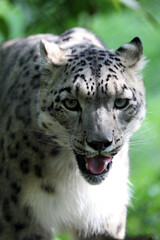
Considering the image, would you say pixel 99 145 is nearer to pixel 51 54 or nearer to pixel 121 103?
pixel 121 103

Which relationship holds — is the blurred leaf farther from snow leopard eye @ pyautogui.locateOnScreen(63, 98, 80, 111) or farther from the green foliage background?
snow leopard eye @ pyautogui.locateOnScreen(63, 98, 80, 111)

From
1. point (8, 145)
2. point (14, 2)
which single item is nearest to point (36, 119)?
point (8, 145)

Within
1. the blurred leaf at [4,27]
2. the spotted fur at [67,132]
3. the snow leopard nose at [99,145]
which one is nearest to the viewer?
the snow leopard nose at [99,145]

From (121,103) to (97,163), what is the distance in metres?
0.63

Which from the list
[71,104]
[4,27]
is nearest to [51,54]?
[71,104]

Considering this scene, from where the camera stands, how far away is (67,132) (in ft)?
20.1

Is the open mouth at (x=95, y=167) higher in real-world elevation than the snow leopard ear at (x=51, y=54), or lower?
lower

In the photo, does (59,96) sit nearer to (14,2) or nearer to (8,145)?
(8,145)

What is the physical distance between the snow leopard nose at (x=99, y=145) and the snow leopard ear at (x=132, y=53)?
3.34ft

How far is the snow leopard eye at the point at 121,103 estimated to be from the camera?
5.86 meters

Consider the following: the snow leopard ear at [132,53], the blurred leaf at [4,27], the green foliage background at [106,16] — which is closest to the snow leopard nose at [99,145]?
the snow leopard ear at [132,53]

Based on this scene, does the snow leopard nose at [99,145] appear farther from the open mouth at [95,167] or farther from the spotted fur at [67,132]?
the open mouth at [95,167]

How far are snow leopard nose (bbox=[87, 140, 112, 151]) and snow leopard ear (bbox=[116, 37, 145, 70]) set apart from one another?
40.0 inches

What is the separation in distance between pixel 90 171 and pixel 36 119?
100 centimetres
